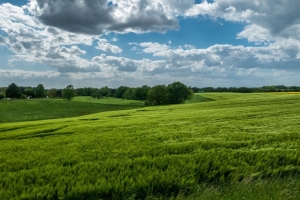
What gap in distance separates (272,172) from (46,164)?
327 inches

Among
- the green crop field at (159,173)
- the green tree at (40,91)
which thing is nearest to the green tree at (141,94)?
the green tree at (40,91)

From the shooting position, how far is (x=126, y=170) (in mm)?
8188

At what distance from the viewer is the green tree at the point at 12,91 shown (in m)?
135

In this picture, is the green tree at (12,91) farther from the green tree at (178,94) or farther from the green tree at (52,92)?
the green tree at (178,94)

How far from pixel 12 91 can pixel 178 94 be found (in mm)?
97015

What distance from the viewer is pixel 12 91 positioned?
135375mm

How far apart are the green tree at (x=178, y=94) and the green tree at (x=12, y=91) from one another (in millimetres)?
91988

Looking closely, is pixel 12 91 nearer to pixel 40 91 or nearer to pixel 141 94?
pixel 40 91

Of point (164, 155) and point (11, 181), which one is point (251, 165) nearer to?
point (164, 155)

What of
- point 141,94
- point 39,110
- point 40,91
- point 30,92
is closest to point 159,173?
point 39,110

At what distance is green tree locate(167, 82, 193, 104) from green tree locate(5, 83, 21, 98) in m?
92.0

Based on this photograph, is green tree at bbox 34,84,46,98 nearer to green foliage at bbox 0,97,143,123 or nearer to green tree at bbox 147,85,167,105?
green foliage at bbox 0,97,143,123

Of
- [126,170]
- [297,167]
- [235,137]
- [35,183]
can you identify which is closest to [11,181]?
[35,183]

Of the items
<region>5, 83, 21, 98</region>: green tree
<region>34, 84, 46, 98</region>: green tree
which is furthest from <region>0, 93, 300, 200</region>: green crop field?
<region>34, 84, 46, 98</region>: green tree
